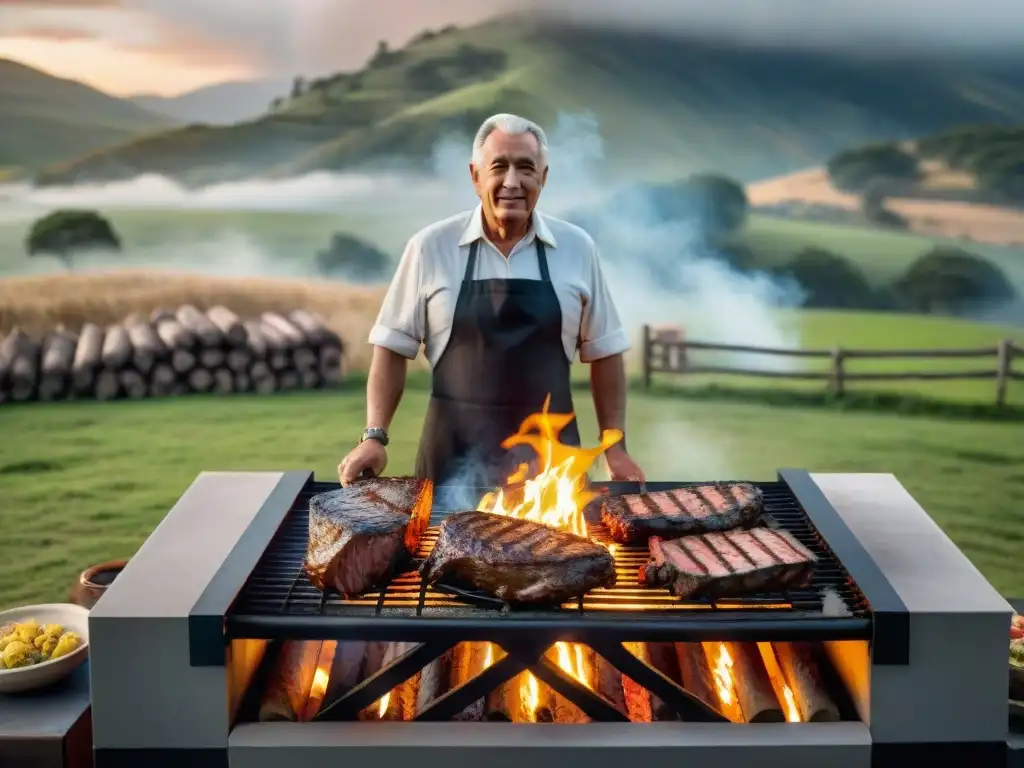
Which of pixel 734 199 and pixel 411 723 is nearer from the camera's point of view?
pixel 411 723

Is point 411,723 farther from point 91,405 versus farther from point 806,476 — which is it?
point 91,405

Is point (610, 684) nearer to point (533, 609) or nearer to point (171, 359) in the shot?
point (533, 609)

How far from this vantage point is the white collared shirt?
4.11 metres

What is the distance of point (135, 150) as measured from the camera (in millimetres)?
12234

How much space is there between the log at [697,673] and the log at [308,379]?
8.06 meters

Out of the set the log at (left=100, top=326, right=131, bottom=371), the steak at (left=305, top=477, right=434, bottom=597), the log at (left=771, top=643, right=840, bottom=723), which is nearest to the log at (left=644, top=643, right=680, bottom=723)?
the log at (left=771, top=643, right=840, bottom=723)

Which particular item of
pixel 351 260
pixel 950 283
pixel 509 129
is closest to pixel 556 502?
pixel 509 129

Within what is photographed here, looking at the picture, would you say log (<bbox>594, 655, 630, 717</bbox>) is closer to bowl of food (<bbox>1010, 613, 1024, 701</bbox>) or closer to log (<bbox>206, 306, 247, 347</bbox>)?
bowl of food (<bbox>1010, 613, 1024, 701</bbox>)

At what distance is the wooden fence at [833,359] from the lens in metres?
10.8

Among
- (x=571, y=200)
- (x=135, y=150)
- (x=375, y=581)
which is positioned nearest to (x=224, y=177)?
(x=135, y=150)

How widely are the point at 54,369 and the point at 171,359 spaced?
1065 mm

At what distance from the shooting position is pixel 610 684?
3.40 m

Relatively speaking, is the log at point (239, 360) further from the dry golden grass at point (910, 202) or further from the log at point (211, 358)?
the dry golden grass at point (910, 202)

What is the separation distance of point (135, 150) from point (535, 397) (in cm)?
939
